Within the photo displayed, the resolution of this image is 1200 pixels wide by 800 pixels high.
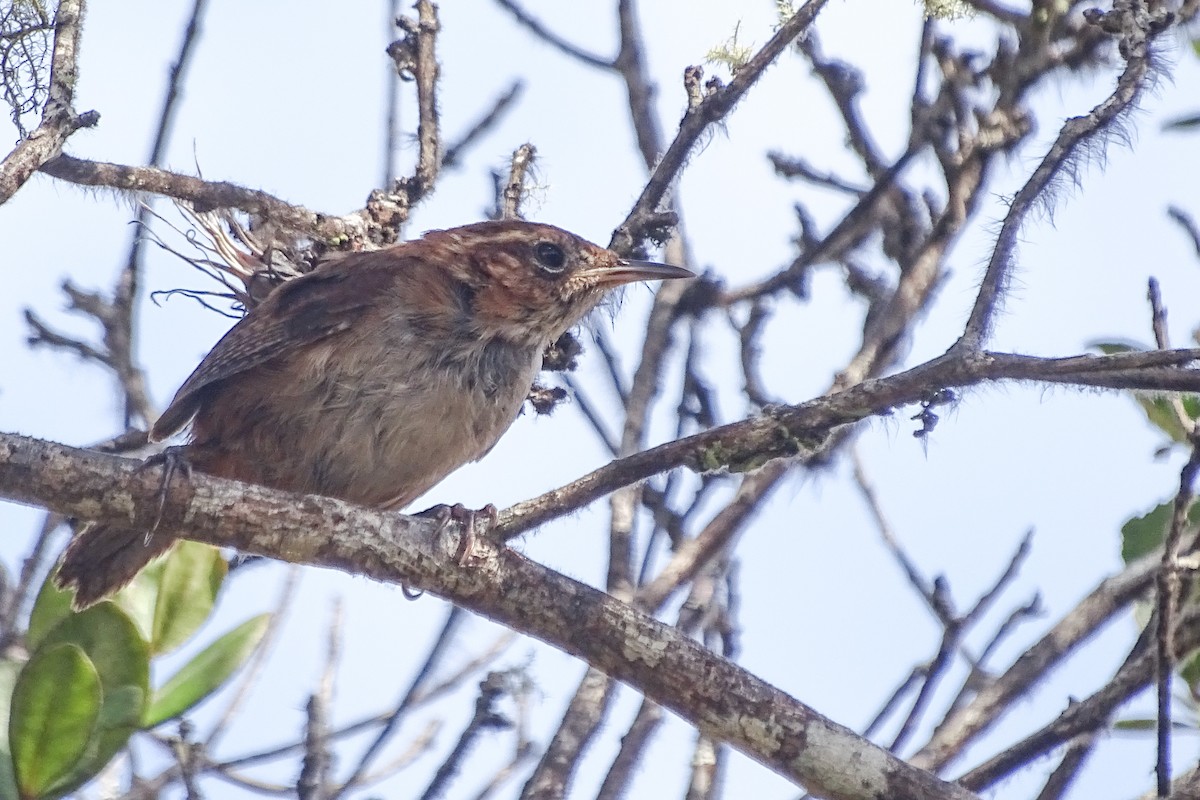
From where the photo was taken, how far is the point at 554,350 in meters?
5.21

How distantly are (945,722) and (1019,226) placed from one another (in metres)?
1.39

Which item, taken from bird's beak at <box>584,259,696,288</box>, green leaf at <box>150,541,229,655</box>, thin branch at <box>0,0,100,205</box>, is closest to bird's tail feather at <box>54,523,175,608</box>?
green leaf at <box>150,541,229,655</box>

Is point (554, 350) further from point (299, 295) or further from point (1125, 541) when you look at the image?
point (1125, 541)

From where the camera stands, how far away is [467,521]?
11.9 feet

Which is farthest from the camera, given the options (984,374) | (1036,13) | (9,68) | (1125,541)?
Result: (1036,13)

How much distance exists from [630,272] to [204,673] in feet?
6.43

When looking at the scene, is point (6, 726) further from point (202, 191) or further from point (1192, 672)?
point (1192, 672)

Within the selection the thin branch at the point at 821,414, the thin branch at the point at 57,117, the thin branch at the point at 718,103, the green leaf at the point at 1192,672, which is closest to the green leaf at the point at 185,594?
the thin branch at the point at 821,414

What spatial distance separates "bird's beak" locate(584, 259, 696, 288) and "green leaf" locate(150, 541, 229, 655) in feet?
5.35

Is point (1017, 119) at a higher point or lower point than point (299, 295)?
higher

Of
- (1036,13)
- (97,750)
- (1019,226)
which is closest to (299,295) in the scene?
(97,750)

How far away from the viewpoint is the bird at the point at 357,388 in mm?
4523

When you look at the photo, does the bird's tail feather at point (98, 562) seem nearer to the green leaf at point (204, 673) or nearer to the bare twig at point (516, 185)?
the green leaf at point (204, 673)

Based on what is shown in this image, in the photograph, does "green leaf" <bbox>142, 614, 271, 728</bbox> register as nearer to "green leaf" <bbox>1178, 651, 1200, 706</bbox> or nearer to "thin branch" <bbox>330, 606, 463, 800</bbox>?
"thin branch" <bbox>330, 606, 463, 800</bbox>
